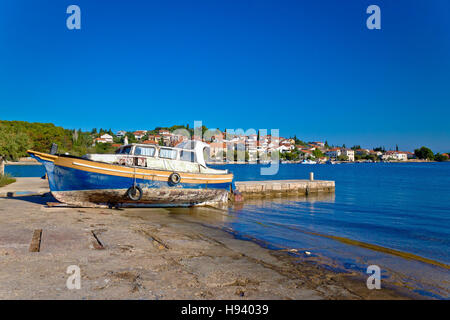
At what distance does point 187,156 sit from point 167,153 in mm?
1128

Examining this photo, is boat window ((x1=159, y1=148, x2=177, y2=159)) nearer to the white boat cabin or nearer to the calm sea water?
the white boat cabin

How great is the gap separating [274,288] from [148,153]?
994 cm

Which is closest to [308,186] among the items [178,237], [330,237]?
[330,237]

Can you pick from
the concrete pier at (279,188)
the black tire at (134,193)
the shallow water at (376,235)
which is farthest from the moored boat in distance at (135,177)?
the concrete pier at (279,188)

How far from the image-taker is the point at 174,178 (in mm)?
13227

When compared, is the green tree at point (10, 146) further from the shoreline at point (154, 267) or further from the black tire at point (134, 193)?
the shoreline at point (154, 267)

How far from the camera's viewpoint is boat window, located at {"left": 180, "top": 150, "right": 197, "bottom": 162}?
586 inches

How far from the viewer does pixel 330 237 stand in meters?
10.7

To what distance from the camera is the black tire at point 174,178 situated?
13195mm

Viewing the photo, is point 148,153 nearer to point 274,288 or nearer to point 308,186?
point 274,288
